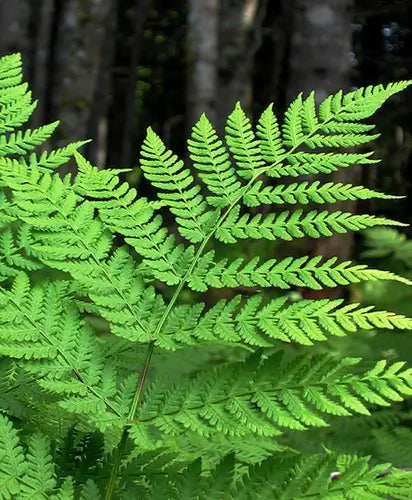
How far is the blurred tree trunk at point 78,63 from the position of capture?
29.3 ft

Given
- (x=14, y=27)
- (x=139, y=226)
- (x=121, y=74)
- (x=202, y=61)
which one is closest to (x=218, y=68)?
(x=202, y=61)

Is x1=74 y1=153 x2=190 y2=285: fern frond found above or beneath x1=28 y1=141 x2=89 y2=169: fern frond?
beneath

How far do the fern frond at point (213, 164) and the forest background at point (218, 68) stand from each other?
0.55 meters

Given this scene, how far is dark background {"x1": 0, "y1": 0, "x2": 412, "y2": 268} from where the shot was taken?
242 inches

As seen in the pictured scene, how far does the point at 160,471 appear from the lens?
799 mm

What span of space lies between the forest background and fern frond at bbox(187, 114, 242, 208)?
0.55 meters

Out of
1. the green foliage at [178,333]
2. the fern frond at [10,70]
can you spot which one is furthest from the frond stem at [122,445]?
the fern frond at [10,70]

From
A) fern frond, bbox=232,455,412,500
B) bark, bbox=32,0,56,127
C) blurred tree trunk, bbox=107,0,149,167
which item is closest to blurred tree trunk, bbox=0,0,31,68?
bark, bbox=32,0,56,127

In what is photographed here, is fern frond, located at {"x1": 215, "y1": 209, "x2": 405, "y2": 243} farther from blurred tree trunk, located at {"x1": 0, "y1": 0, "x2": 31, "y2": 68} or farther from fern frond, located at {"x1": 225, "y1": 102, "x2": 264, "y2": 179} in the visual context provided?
blurred tree trunk, located at {"x1": 0, "y1": 0, "x2": 31, "y2": 68}

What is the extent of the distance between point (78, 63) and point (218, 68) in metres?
1.68

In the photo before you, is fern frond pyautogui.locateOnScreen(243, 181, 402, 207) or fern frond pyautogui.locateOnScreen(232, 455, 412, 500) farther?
fern frond pyautogui.locateOnScreen(243, 181, 402, 207)

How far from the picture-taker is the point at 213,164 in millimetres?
912

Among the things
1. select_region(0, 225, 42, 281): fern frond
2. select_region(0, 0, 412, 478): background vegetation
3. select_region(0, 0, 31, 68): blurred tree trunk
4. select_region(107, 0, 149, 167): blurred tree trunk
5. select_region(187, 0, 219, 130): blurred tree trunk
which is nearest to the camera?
select_region(0, 225, 42, 281): fern frond

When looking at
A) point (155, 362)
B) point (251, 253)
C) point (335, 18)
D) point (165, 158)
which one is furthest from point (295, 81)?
point (165, 158)
